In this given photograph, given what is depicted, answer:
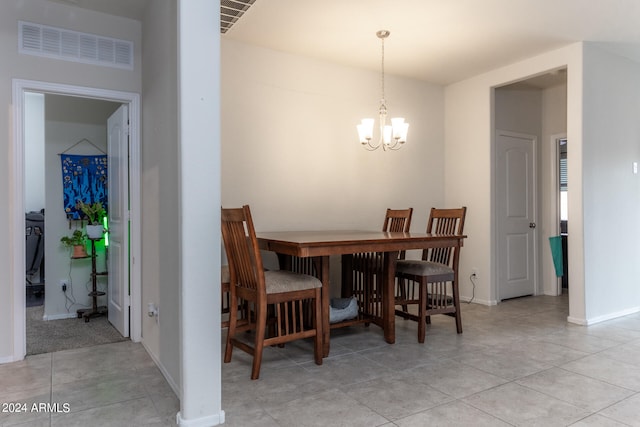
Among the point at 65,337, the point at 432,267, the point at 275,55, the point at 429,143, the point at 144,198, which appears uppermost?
the point at 275,55

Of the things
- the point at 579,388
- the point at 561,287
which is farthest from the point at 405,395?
the point at 561,287

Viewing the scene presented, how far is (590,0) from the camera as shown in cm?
304

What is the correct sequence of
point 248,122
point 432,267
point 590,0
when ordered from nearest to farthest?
point 590,0, point 432,267, point 248,122

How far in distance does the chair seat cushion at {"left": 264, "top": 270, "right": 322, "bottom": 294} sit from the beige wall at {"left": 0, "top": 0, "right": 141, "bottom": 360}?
180 cm

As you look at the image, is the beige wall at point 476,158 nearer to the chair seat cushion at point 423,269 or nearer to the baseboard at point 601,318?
the baseboard at point 601,318

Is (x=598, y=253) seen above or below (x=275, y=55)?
below

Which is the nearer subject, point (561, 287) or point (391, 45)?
point (391, 45)

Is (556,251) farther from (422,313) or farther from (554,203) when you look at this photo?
(422,313)

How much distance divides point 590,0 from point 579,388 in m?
2.65

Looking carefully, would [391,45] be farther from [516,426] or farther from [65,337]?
[65,337]

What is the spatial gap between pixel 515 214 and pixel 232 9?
12.8 ft

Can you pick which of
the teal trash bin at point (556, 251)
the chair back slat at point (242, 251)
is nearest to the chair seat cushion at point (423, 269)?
the chair back slat at point (242, 251)

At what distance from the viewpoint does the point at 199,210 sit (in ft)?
6.43

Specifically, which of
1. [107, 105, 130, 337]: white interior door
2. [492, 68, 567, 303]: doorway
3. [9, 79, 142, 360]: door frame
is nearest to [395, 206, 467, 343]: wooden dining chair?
[492, 68, 567, 303]: doorway
